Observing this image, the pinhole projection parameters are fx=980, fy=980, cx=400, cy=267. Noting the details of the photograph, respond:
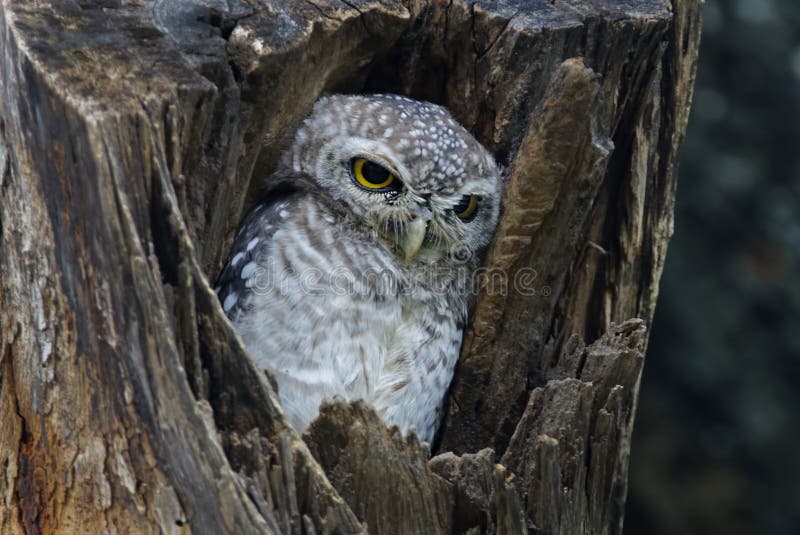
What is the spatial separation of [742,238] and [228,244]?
2766mm

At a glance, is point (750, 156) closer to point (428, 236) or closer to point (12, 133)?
point (428, 236)

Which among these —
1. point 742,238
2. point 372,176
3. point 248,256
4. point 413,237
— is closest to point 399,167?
point 372,176

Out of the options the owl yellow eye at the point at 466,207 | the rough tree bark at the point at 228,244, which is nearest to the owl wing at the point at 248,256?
the rough tree bark at the point at 228,244

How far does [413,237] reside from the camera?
132 inches

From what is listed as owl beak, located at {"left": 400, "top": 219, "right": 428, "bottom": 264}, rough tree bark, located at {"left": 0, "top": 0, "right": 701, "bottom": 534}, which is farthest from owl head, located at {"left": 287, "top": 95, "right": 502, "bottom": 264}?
rough tree bark, located at {"left": 0, "top": 0, "right": 701, "bottom": 534}

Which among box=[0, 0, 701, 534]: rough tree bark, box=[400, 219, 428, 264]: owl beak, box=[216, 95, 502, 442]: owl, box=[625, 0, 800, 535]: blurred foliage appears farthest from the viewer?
box=[625, 0, 800, 535]: blurred foliage

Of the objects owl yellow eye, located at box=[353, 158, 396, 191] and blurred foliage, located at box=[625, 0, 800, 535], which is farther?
blurred foliage, located at box=[625, 0, 800, 535]

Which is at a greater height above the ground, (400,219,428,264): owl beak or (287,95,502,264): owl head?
(287,95,502,264): owl head

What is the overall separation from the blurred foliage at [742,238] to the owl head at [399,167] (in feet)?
5.92

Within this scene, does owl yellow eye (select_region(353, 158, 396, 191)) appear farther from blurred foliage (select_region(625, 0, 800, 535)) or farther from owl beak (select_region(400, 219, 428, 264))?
blurred foliage (select_region(625, 0, 800, 535))

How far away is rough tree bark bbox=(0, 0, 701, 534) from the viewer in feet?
7.50

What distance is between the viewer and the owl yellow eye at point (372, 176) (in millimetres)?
3352

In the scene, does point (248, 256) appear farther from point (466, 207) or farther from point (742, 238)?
point (742, 238)

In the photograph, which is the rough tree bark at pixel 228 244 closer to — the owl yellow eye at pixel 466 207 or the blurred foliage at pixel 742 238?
the owl yellow eye at pixel 466 207
